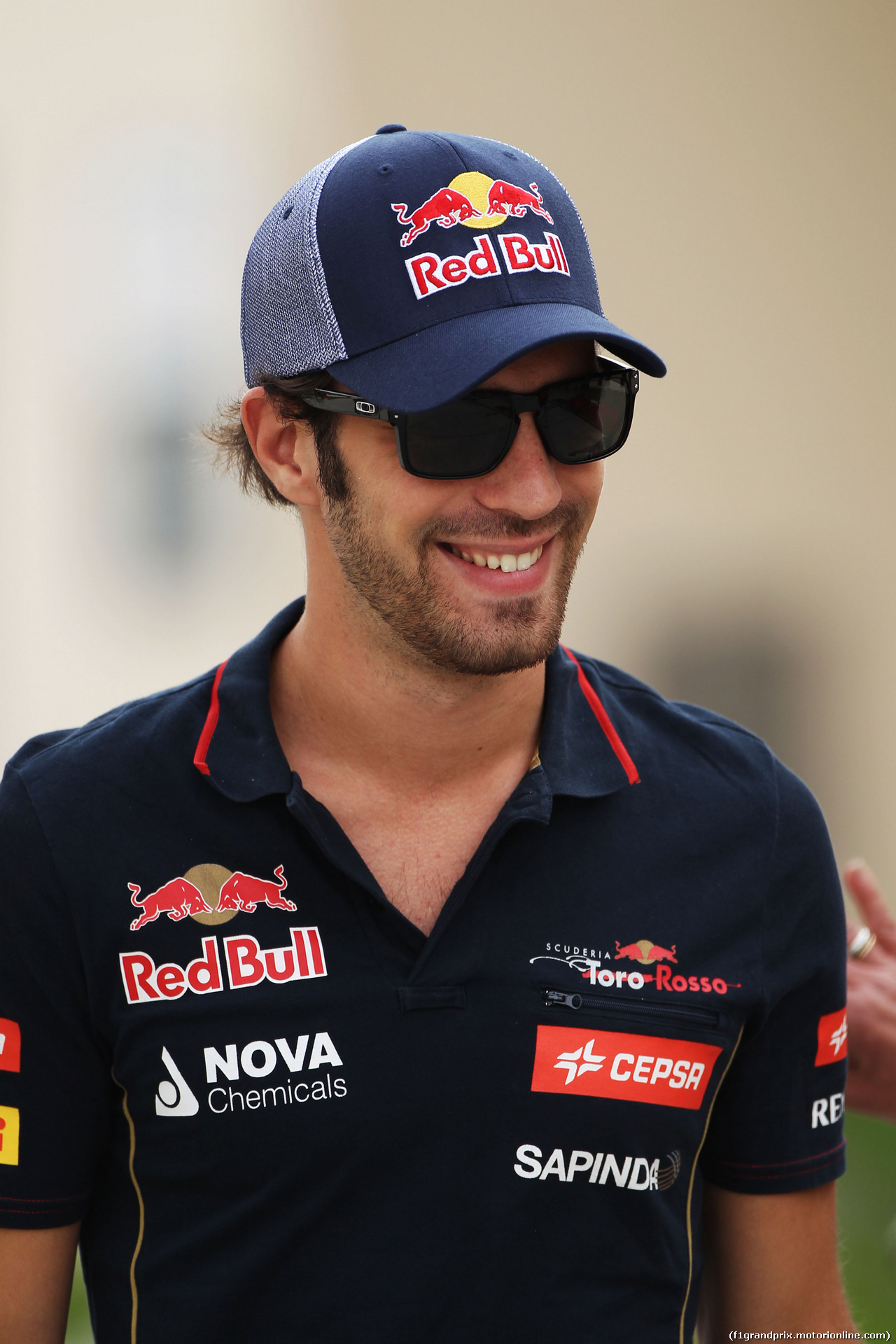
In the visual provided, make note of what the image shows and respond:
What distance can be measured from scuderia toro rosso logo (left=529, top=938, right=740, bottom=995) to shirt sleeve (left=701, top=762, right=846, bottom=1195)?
0.11 m

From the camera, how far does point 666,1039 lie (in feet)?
5.14

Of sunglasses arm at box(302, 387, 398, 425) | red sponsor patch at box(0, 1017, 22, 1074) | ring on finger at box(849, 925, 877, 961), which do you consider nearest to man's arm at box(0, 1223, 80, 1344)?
red sponsor patch at box(0, 1017, 22, 1074)

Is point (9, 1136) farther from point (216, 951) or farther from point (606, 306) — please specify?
point (606, 306)

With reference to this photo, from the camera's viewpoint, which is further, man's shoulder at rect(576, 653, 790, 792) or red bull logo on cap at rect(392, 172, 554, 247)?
man's shoulder at rect(576, 653, 790, 792)

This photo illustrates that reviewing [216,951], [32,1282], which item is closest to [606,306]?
[216,951]

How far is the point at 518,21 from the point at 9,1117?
18.2ft

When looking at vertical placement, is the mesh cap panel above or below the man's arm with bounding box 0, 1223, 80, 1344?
above

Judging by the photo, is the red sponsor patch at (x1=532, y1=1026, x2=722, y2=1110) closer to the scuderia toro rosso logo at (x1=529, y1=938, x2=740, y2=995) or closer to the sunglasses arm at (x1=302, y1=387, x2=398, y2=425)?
the scuderia toro rosso logo at (x1=529, y1=938, x2=740, y2=995)

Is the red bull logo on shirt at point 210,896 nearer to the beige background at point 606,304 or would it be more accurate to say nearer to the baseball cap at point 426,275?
the baseball cap at point 426,275

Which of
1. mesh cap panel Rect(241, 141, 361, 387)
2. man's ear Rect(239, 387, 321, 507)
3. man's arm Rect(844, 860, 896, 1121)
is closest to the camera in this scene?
mesh cap panel Rect(241, 141, 361, 387)

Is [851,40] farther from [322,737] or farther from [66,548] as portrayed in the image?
[322,737]

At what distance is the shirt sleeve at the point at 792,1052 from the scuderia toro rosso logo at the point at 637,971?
0.36ft

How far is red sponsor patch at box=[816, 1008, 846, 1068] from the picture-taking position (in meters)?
1.70

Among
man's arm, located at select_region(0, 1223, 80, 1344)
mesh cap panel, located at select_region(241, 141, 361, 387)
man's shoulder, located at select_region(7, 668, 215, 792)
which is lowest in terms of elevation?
man's arm, located at select_region(0, 1223, 80, 1344)
